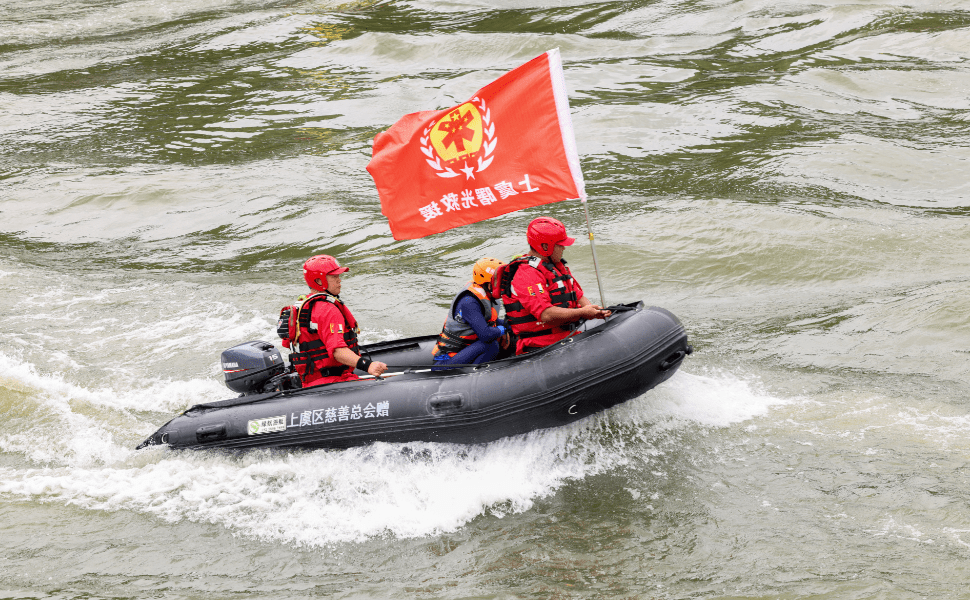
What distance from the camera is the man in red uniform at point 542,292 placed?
240 inches

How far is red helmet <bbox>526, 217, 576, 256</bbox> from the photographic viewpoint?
608 cm

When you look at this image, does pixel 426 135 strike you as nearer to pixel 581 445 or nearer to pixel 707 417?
pixel 581 445

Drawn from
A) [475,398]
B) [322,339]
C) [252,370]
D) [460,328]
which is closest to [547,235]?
[460,328]

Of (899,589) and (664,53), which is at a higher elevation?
(664,53)

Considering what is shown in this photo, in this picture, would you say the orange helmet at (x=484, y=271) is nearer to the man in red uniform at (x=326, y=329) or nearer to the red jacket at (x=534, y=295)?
the red jacket at (x=534, y=295)

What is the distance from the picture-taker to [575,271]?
419 inches

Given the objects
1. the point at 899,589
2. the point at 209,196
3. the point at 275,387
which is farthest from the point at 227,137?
the point at 899,589

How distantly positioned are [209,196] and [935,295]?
10.7 meters

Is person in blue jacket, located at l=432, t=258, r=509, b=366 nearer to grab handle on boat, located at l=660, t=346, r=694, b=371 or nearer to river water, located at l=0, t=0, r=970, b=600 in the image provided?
river water, located at l=0, t=0, r=970, b=600

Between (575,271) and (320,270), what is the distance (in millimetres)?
4974

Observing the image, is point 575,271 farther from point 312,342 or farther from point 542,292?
point 312,342

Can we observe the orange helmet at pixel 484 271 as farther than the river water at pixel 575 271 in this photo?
Yes

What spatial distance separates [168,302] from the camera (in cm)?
1052

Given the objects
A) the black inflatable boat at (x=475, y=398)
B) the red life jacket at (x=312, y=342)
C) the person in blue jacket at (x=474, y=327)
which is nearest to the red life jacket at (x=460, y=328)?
the person in blue jacket at (x=474, y=327)
